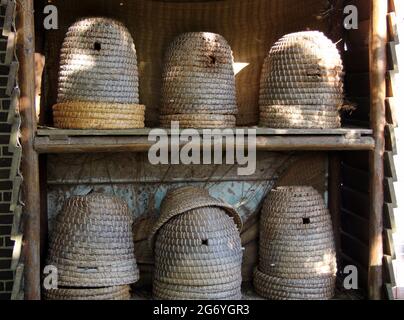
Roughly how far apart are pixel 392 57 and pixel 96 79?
1.37 meters

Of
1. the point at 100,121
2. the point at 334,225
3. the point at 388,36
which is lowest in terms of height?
the point at 334,225

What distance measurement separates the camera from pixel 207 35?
306 cm

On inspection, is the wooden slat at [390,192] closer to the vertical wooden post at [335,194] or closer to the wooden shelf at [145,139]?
the wooden shelf at [145,139]

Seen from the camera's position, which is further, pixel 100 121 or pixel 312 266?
pixel 312 266

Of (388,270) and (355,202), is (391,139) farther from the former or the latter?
(388,270)

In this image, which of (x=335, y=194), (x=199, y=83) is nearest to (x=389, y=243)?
(x=335, y=194)

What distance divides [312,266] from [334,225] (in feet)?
1.60

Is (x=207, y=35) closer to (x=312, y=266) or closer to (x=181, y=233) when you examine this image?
(x=181, y=233)

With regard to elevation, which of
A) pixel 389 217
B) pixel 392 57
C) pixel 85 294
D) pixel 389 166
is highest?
pixel 392 57

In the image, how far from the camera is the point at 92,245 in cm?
289

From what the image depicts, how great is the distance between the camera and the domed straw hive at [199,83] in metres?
3.00

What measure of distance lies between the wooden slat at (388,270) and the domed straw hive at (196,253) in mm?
703
